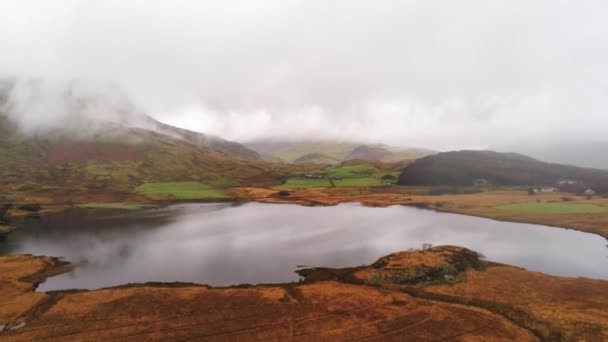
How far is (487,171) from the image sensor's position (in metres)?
160

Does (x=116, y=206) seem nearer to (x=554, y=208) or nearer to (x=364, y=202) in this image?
(x=364, y=202)

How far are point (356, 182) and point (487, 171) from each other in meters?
63.3

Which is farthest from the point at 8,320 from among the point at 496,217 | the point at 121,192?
the point at 121,192

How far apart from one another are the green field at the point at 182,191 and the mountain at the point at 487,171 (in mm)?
93962

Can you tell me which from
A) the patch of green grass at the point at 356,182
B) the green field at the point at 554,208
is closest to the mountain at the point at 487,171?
the patch of green grass at the point at 356,182

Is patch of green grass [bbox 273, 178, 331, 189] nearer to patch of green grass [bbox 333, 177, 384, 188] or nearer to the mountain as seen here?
patch of green grass [bbox 333, 177, 384, 188]

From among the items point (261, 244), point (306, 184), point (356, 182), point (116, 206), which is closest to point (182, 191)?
point (116, 206)

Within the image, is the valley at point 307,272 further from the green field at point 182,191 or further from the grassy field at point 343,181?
the grassy field at point 343,181

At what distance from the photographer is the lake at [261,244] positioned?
40.2 meters

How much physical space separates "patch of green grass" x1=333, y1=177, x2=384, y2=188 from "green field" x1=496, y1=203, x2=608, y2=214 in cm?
8066

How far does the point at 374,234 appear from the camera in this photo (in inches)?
2394

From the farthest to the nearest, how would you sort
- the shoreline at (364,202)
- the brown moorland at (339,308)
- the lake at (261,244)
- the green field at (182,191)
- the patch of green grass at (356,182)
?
the patch of green grass at (356,182), the green field at (182,191), the shoreline at (364,202), the lake at (261,244), the brown moorland at (339,308)

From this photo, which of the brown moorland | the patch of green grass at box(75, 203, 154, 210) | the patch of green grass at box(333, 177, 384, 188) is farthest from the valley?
the patch of green grass at box(333, 177, 384, 188)

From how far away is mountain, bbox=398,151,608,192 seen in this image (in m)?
154
